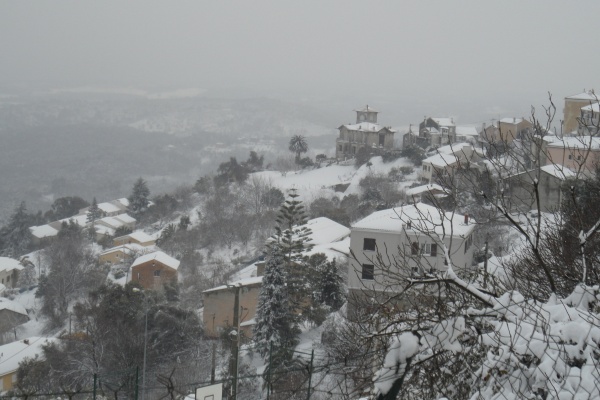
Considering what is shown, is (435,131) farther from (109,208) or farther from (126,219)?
(109,208)

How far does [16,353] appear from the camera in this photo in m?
18.3

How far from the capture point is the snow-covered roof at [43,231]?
146 feet

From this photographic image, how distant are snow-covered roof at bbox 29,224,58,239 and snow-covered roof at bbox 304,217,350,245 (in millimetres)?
21851

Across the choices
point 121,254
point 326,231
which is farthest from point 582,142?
point 121,254

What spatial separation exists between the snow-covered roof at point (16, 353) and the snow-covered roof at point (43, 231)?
25.6 metres

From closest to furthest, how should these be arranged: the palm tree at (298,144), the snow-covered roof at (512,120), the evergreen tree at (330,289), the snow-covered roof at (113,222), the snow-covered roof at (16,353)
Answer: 1. the snow-covered roof at (16,353)
2. the evergreen tree at (330,289)
3. the snow-covered roof at (512,120)
4. the snow-covered roof at (113,222)
5. the palm tree at (298,144)

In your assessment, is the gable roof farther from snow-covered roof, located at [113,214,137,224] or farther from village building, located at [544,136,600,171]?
village building, located at [544,136,600,171]

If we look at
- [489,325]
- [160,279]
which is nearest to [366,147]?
[160,279]

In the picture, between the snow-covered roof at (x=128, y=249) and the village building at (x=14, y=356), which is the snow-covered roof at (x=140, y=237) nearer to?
the snow-covered roof at (x=128, y=249)

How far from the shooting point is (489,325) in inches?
141

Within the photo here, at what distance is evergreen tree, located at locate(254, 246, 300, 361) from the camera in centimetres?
1667

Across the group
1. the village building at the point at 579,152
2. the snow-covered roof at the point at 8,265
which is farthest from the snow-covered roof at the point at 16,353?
the snow-covered roof at the point at 8,265

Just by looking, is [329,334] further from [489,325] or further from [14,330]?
[14,330]

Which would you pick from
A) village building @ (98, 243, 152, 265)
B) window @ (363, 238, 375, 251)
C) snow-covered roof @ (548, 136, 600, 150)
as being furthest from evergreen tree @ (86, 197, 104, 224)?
snow-covered roof @ (548, 136, 600, 150)
